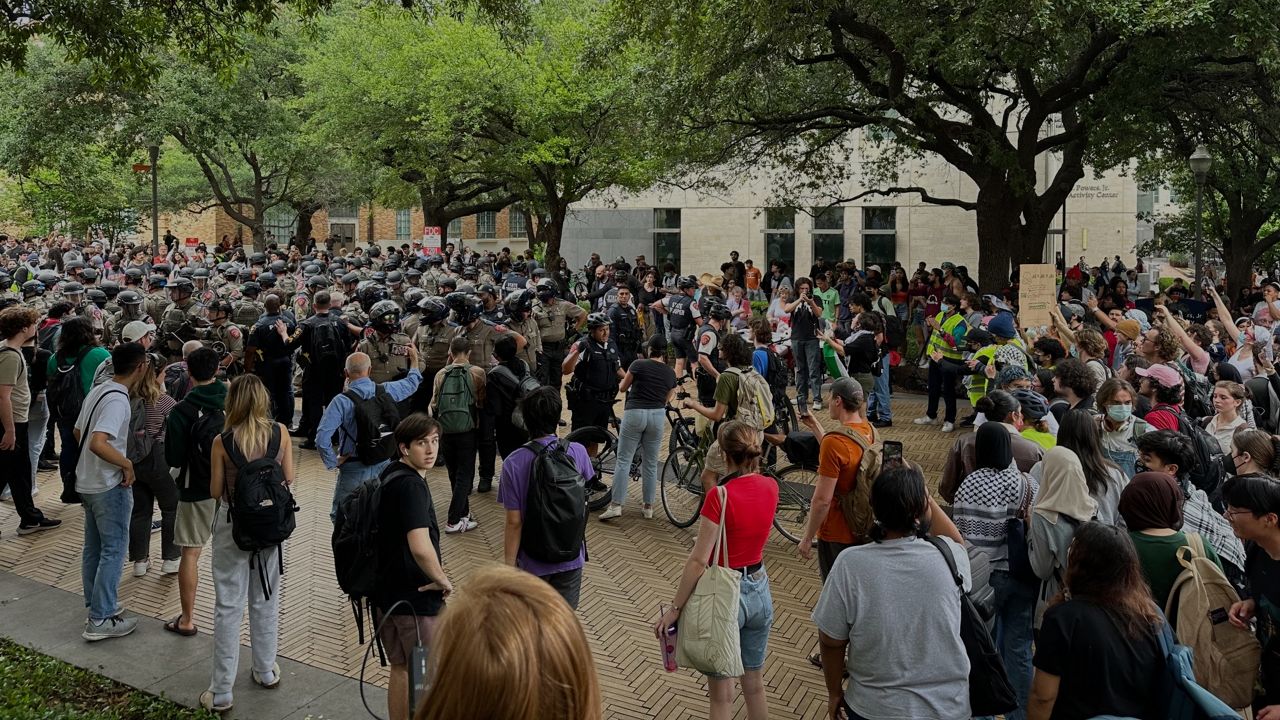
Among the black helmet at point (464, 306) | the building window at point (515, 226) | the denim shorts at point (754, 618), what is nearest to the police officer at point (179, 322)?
the black helmet at point (464, 306)

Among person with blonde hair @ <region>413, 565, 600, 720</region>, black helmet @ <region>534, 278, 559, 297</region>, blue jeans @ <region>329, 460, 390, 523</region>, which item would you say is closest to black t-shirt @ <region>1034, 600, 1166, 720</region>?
person with blonde hair @ <region>413, 565, 600, 720</region>

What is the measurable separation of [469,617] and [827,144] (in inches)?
762

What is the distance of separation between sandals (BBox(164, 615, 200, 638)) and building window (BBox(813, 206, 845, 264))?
2853 centimetres

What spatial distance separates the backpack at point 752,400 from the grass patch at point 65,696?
4.27 metres

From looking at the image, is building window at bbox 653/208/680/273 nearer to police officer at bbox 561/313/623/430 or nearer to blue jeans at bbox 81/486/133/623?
police officer at bbox 561/313/623/430

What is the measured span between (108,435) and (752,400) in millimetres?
4549

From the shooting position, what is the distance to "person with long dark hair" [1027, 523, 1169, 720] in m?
3.32

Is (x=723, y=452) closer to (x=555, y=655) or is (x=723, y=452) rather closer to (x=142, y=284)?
(x=555, y=655)

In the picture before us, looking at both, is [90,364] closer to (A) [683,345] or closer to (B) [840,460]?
(B) [840,460]

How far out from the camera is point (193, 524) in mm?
6305

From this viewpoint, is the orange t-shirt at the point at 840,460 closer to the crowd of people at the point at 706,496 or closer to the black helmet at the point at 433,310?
the crowd of people at the point at 706,496

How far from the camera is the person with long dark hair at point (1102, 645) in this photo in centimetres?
332

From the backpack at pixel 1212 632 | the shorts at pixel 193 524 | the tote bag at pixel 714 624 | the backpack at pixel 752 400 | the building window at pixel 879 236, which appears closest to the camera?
the backpack at pixel 1212 632

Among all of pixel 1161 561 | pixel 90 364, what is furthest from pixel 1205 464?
pixel 90 364
